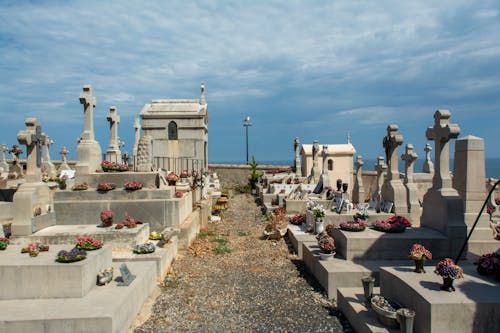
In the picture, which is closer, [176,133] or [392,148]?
[392,148]

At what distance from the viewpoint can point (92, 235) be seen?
29.6 feet

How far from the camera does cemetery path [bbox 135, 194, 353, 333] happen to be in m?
6.08

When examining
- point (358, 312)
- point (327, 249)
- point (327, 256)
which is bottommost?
point (358, 312)

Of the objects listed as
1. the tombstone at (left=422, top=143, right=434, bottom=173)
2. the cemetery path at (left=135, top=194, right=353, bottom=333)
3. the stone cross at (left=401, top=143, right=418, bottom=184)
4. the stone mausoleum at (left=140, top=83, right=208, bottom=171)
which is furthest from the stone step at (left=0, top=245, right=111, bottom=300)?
the tombstone at (left=422, top=143, right=434, bottom=173)

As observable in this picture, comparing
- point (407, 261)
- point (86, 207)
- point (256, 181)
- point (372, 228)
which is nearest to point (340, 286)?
point (407, 261)

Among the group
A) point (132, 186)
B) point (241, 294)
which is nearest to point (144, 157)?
point (132, 186)

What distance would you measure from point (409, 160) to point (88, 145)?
1239 centimetres

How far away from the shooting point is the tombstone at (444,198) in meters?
7.83

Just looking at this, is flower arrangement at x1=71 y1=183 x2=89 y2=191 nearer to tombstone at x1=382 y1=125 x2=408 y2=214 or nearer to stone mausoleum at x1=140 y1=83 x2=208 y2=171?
tombstone at x1=382 y1=125 x2=408 y2=214

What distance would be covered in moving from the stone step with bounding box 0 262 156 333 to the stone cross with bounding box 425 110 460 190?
7003mm

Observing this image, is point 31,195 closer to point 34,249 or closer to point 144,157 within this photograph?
point 34,249

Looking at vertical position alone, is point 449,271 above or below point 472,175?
below

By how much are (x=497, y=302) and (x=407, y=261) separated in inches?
123

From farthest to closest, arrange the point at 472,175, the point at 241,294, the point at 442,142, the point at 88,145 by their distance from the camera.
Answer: the point at 88,145, the point at 472,175, the point at 442,142, the point at 241,294
